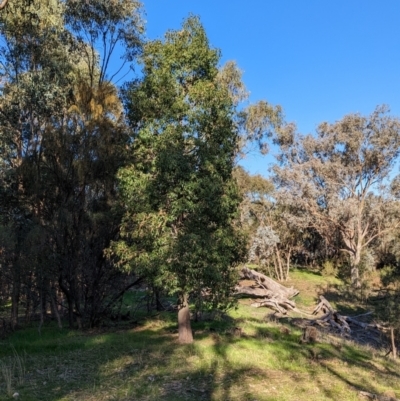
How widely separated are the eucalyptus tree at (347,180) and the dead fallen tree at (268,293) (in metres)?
9.55

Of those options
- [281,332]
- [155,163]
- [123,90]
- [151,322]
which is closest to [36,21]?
[123,90]

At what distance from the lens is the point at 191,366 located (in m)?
9.49

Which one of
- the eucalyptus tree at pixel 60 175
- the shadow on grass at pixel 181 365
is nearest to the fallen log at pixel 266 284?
the shadow on grass at pixel 181 365

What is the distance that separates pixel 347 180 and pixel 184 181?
26772 millimetres

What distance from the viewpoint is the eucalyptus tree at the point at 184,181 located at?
1064 centimetres

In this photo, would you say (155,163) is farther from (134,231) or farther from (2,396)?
(2,396)

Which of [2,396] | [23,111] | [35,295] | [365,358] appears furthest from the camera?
[23,111]

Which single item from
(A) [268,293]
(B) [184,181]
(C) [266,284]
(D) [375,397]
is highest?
(B) [184,181]

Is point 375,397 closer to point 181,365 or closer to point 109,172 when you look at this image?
point 181,365

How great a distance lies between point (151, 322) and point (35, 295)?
4246mm

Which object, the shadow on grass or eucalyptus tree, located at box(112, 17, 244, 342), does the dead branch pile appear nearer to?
the shadow on grass

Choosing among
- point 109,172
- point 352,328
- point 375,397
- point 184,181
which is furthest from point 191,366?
point 352,328

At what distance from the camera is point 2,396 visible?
749 cm

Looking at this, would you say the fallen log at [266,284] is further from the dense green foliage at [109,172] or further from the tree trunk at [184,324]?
the tree trunk at [184,324]
